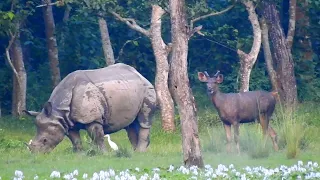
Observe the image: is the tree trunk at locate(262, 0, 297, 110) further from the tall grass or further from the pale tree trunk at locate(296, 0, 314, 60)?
the tall grass

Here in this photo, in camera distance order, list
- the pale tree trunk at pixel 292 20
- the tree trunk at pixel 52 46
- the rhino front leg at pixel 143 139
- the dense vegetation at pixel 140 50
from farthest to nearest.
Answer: the dense vegetation at pixel 140 50, the tree trunk at pixel 52 46, the pale tree trunk at pixel 292 20, the rhino front leg at pixel 143 139

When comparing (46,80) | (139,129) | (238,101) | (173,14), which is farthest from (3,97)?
(173,14)

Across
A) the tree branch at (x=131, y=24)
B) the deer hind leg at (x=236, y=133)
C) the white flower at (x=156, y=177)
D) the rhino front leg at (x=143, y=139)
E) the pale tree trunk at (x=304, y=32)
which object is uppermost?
the tree branch at (x=131, y=24)

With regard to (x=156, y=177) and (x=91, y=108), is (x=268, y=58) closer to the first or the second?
(x=91, y=108)

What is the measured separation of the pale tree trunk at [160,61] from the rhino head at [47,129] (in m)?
4.48

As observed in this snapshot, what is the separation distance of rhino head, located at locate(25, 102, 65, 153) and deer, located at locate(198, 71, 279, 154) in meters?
3.08

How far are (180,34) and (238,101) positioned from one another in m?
4.40

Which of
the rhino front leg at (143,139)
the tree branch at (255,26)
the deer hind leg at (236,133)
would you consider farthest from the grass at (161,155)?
the tree branch at (255,26)

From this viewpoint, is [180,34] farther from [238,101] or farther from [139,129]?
[139,129]

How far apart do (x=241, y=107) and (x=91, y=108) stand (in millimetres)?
3026

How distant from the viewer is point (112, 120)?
2069 cm

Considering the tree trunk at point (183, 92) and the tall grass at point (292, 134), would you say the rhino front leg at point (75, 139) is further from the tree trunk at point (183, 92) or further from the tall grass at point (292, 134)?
the tree trunk at point (183, 92)

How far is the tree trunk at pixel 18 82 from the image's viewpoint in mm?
26391

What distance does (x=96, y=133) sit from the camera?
793 inches
